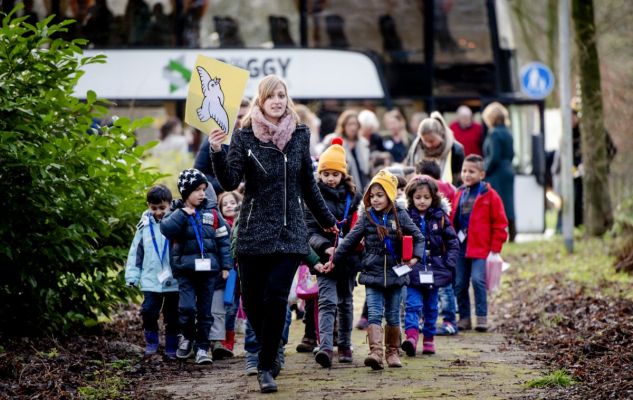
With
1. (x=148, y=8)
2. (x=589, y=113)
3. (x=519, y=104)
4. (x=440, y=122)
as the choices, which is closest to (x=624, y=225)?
(x=440, y=122)

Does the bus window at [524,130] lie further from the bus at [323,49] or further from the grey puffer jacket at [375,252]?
the grey puffer jacket at [375,252]

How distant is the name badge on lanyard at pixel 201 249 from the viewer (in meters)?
10.3

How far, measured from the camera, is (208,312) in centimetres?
1052

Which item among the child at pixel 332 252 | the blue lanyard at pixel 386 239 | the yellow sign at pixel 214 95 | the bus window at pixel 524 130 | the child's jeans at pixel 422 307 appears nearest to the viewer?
the yellow sign at pixel 214 95

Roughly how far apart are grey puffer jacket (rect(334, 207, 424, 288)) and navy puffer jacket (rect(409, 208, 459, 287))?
1.02 metres

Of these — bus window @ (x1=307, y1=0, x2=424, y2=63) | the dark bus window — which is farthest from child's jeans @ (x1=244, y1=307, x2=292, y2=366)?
the dark bus window

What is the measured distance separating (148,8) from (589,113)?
24.4 ft

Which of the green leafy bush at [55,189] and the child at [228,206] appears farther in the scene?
the child at [228,206]

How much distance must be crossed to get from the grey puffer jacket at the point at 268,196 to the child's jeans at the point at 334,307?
4.66 feet

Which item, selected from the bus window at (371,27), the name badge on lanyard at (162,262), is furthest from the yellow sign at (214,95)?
the bus window at (371,27)

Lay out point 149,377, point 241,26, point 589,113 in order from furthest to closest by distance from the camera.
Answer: point 241,26, point 589,113, point 149,377

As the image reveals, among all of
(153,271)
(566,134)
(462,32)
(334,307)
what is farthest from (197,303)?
(462,32)

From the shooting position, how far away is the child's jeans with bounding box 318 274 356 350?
10.0 metres

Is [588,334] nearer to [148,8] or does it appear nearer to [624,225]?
[624,225]
